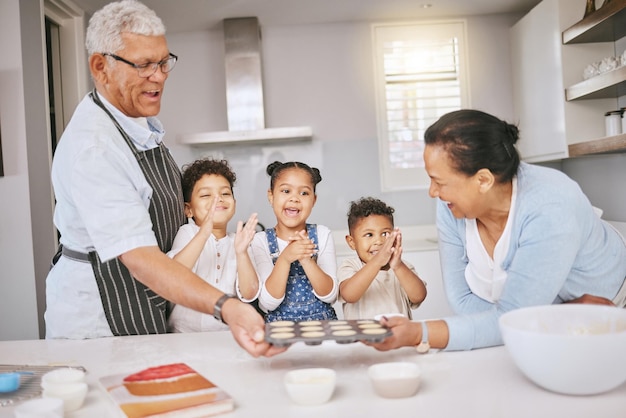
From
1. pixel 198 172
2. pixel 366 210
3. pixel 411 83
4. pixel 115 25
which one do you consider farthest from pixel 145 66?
pixel 411 83

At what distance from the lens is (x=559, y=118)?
3.42 metres

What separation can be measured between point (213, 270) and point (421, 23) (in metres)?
2.91

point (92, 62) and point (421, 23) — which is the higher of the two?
point (421, 23)

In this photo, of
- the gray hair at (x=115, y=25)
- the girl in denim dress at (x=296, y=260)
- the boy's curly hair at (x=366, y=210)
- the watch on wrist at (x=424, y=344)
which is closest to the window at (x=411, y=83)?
the boy's curly hair at (x=366, y=210)

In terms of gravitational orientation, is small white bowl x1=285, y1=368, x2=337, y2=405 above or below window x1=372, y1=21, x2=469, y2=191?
below

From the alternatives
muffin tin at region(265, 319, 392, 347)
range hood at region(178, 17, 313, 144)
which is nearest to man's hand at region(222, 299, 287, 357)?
muffin tin at region(265, 319, 392, 347)

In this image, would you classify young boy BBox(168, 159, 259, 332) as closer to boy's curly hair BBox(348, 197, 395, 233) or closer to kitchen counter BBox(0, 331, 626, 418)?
kitchen counter BBox(0, 331, 626, 418)

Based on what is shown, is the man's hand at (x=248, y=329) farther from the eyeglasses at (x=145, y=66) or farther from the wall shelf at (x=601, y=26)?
the wall shelf at (x=601, y=26)

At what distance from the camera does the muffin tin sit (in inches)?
39.1

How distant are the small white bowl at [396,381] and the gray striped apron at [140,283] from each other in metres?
0.81

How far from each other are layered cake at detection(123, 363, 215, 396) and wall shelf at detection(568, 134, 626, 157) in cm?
Answer: 230

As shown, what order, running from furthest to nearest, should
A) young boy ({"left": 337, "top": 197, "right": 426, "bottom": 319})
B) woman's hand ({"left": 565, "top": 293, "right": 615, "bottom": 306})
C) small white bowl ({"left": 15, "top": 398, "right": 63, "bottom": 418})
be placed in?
young boy ({"left": 337, "top": 197, "right": 426, "bottom": 319}), woman's hand ({"left": 565, "top": 293, "right": 615, "bottom": 306}), small white bowl ({"left": 15, "top": 398, "right": 63, "bottom": 418})

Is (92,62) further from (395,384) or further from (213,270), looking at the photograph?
(395,384)

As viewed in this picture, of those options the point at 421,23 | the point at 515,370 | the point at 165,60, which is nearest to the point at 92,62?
the point at 165,60
